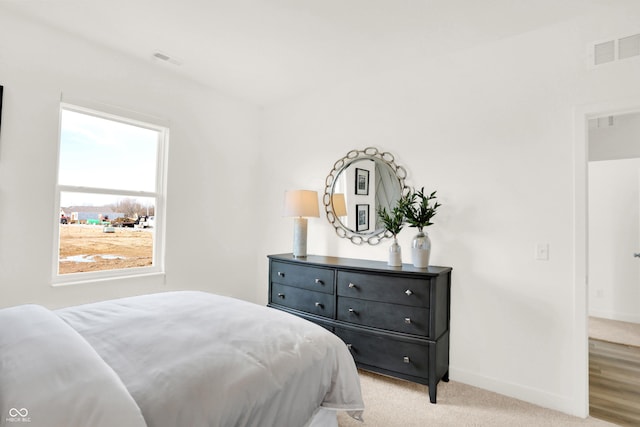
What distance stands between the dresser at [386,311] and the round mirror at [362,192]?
0.41 metres

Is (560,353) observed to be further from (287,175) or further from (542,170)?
(287,175)

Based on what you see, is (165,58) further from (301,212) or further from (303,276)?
(303,276)

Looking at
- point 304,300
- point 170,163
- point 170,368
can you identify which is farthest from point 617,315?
point 170,163

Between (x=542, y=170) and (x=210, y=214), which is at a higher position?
(x=542, y=170)

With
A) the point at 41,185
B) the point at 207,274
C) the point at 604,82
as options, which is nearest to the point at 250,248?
the point at 207,274

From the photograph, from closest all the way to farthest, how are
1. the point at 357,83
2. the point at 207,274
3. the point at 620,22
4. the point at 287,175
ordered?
1. the point at 620,22
2. the point at 357,83
3. the point at 207,274
4. the point at 287,175

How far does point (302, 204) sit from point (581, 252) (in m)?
2.23

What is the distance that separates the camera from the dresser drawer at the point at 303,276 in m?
2.93

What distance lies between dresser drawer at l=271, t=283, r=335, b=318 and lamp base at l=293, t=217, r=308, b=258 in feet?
1.18

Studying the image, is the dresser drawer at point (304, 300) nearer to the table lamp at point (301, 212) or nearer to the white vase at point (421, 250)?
the table lamp at point (301, 212)

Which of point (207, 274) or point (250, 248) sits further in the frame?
point (250, 248)

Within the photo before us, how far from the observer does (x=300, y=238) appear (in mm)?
3402

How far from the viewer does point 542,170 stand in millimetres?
2467

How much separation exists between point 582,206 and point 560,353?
1014 millimetres
